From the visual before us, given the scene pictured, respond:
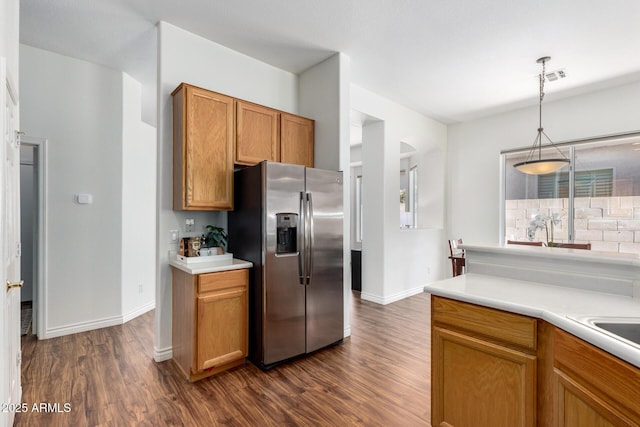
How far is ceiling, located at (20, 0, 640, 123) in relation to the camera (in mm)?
2592

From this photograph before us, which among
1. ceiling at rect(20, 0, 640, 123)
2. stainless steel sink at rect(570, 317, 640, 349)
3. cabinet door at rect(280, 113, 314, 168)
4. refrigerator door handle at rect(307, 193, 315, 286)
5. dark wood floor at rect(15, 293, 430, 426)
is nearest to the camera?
stainless steel sink at rect(570, 317, 640, 349)

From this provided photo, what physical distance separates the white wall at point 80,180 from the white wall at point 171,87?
3.94ft

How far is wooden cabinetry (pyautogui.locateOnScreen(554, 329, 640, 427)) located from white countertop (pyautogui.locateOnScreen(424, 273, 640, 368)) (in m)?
0.05

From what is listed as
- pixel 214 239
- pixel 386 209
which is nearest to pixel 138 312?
pixel 214 239

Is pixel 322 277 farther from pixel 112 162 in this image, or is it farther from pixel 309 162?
pixel 112 162

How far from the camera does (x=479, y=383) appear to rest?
1.60 m

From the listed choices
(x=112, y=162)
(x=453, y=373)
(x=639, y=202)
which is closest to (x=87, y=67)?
(x=112, y=162)

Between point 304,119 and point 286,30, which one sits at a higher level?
point 286,30

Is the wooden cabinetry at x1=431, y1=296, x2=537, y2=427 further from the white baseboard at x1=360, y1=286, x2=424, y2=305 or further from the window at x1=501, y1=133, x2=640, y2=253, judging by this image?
the window at x1=501, y1=133, x2=640, y2=253

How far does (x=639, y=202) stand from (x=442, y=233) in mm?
2668

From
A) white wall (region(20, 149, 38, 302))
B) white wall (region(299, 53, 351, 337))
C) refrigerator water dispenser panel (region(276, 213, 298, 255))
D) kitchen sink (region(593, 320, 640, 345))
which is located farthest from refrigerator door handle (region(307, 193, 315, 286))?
white wall (region(20, 149, 38, 302))

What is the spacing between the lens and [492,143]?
544 cm

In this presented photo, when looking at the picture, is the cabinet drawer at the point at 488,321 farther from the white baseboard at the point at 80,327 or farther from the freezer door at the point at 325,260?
the white baseboard at the point at 80,327

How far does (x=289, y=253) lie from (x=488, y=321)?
1677 mm
